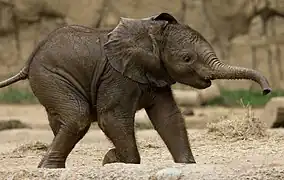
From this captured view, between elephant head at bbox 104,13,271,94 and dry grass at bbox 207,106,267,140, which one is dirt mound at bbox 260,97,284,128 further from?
elephant head at bbox 104,13,271,94

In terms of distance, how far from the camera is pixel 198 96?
534 inches

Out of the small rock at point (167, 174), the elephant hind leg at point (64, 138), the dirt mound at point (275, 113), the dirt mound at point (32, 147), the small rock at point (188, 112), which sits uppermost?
the small rock at point (167, 174)

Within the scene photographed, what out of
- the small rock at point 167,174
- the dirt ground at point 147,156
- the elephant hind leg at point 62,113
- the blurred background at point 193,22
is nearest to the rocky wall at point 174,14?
the blurred background at point 193,22

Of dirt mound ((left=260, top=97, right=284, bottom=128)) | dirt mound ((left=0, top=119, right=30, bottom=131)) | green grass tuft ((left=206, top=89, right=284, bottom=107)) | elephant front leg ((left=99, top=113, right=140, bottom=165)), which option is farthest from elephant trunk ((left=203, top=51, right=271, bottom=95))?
green grass tuft ((left=206, top=89, right=284, bottom=107))

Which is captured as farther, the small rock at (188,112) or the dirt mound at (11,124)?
the small rock at (188,112)

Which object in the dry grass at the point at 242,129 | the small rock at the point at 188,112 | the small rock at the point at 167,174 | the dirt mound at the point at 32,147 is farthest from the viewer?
the small rock at the point at 188,112

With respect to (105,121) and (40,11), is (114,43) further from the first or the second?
(40,11)

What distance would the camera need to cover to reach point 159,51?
5984 mm

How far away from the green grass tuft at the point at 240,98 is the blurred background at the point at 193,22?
748 millimetres

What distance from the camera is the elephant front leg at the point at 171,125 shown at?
6.03m

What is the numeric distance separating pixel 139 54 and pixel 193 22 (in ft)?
32.4

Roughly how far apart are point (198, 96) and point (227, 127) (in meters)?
4.62

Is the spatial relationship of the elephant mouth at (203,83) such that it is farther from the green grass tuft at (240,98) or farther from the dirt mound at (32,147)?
the green grass tuft at (240,98)

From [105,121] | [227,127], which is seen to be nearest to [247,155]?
[227,127]
